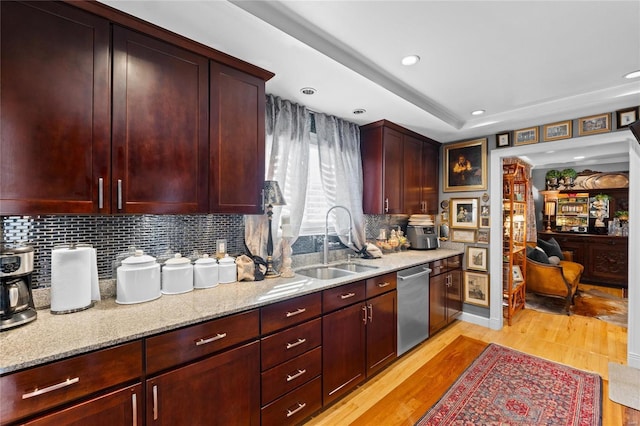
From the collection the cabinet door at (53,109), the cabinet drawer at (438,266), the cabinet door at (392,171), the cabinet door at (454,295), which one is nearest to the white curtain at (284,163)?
the cabinet door at (392,171)

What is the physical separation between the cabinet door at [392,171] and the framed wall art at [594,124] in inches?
68.8

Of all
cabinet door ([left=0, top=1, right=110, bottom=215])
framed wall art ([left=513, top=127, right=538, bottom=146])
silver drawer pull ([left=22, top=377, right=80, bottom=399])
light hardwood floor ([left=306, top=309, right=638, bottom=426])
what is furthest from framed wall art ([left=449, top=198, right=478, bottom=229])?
silver drawer pull ([left=22, top=377, right=80, bottom=399])

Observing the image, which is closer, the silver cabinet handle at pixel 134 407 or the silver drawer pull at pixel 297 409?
the silver cabinet handle at pixel 134 407

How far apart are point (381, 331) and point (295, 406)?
963mm

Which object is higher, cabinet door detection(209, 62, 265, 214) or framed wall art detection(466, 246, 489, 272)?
cabinet door detection(209, 62, 265, 214)

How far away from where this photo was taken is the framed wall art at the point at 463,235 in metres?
Result: 3.70

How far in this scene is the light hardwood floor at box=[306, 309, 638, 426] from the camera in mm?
2020

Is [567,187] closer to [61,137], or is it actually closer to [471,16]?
[471,16]

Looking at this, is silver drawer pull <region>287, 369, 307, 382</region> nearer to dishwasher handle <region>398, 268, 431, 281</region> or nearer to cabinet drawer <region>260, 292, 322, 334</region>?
cabinet drawer <region>260, 292, 322, 334</region>

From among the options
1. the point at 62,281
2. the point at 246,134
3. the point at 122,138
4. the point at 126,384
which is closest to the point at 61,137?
the point at 122,138

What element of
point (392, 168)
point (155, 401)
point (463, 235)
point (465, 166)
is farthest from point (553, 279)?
point (155, 401)

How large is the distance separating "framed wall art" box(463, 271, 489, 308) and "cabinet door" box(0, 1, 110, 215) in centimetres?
388

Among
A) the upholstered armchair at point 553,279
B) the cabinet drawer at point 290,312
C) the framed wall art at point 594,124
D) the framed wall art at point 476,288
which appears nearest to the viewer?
the cabinet drawer at point 290,312

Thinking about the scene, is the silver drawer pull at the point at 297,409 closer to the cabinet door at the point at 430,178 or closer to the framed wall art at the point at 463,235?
the cabinet door at the point at 430,178
